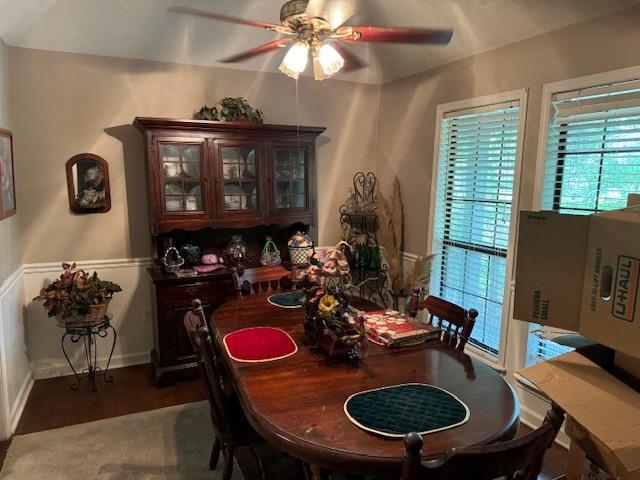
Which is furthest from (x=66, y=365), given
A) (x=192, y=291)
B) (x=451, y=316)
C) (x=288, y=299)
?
(x=451, y=316)

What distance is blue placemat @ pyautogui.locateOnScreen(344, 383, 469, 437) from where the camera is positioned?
1.32m

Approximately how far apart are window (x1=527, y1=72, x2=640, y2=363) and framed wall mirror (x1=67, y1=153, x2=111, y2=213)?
3.09m

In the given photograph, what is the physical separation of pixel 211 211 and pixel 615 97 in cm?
267

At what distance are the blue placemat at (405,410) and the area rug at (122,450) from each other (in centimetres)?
121

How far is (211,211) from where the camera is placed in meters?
3.36

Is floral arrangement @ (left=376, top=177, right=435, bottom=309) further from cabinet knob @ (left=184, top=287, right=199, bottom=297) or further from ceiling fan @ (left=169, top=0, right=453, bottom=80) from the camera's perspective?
ceiling fan @ (left=169, top=0, right=453, bottom=80)

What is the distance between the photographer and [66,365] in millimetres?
3391

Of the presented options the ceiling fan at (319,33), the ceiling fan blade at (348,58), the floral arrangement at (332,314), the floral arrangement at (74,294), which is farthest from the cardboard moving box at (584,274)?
the floral arrangement at (74,294)

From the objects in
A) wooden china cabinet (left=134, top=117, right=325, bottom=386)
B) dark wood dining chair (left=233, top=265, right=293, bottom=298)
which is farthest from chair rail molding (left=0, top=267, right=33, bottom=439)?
dark wood dining chair (left=233, top=265, right=293, bottom=298)

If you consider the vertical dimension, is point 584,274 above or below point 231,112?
below

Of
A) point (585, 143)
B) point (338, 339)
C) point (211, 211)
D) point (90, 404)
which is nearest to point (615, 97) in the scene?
point (585, 143)

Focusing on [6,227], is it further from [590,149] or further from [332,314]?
[590,149]

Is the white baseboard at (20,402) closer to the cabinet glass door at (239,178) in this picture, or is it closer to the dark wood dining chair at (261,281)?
the dark wood dining chair at (261,281)

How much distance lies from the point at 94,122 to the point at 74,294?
129cm
